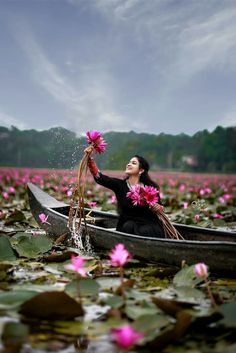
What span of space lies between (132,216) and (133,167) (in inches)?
16.4

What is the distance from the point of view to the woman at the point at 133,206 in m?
3.94

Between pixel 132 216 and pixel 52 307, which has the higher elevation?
pixel 132 216

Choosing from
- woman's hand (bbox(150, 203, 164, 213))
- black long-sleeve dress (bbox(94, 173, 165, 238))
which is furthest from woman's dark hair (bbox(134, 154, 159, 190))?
woman's hand (bbox(150, 203, 164, 213))

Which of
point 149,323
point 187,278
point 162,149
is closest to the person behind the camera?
point 149,323

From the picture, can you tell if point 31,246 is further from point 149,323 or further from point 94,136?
point 149,323

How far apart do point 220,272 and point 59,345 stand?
5.12 feet

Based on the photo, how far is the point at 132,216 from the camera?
403cm

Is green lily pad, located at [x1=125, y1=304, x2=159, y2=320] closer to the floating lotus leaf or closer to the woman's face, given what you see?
the floating lotus leaf

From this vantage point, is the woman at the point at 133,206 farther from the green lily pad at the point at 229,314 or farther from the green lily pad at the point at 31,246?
the green lily pad at the point at 229,314

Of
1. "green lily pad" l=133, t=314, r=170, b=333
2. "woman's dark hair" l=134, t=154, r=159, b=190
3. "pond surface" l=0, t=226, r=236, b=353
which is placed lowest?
"pond surface" l=0, t=226, r=236, b=353

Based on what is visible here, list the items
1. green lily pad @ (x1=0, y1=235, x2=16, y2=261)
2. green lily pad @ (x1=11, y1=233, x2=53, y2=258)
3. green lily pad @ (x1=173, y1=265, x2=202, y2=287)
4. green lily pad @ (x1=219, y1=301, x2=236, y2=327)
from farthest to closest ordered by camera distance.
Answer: green lily pad @ (x1=11, y1=233, x2=53, y2=258), green lily pad @ (x1=0, y1=235, x2=16, y2=261), green lily pad @ (x1=173, y1=265, x2=202, y2=287), green lily pad @ (x1=219, y1=301, x2=236, y2=327)

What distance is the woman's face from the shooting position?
403cm

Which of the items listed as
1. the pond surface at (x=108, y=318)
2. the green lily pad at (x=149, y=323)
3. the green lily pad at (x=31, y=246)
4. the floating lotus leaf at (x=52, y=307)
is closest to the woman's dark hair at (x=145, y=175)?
the green lily pad at (x=31, y=246)

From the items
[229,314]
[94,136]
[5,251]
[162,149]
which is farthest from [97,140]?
[162,149]
